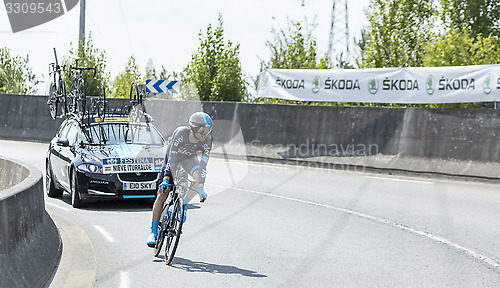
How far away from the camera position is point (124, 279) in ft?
21.7

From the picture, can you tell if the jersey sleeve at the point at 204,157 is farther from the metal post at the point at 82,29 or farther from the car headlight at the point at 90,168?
the metal post at the point at 82,29

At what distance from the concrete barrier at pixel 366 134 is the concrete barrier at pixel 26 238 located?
1138cm

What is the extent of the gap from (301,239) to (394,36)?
2166 cm

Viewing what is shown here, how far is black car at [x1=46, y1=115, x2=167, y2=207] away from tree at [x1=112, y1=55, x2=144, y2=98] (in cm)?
2448

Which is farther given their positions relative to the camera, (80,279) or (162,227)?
(162,227)

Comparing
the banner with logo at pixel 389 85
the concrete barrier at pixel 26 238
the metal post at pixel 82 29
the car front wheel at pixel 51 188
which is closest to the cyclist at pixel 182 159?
the concrete barrier at pixel 26 238

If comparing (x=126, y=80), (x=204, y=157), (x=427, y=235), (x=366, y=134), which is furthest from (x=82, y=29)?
(x=204, y=157)

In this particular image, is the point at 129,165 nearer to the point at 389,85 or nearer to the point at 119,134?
the point at 119,134

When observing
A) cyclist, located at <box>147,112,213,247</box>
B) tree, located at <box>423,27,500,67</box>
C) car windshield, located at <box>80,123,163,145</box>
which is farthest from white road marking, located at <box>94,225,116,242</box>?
tree, located at <box>423,27,500,67</box>

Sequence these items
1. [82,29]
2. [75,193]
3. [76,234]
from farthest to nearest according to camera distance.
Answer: [82,29] → [75,193] → [76,234]

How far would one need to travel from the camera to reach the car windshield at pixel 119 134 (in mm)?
12184

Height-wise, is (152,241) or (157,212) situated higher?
(157,212)

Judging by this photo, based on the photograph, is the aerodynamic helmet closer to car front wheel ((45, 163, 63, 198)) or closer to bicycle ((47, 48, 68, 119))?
car front wheel ((45, 163, 63, 198))

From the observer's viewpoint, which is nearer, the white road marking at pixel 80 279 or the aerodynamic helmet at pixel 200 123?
the white road marking at pixel 80 279
